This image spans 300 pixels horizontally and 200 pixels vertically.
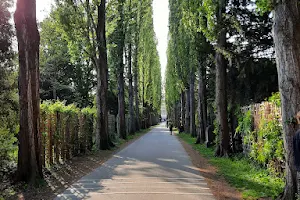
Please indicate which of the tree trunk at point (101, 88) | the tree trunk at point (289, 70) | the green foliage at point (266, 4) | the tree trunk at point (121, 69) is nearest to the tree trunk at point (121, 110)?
the tree trunk at point (121, 69)

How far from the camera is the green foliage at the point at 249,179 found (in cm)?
786

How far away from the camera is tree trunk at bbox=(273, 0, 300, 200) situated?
6.51m

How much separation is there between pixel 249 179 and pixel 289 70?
13.9ft

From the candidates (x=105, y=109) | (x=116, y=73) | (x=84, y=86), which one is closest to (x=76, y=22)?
(x=105, y=109)

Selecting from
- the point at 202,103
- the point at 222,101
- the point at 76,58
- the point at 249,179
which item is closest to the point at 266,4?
the point at 249,179

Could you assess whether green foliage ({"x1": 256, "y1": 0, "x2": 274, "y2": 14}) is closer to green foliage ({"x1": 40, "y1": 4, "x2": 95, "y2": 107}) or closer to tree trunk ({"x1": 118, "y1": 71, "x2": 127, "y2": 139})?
tree trunk ({"x1": 118, "y1": 71, "x2": 127, "y2": 139})

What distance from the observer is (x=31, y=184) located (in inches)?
352

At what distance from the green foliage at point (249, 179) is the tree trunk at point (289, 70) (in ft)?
3.36

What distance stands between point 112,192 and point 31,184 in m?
2.48

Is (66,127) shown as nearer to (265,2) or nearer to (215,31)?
(215,31)

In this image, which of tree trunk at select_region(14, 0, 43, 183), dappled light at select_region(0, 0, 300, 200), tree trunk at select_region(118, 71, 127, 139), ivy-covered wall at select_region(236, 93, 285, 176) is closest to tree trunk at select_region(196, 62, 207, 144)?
dappled light at select_region(0, 0, 300, 200)

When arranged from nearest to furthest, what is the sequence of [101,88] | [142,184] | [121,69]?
[142,184]
[101,88]
[121,69]

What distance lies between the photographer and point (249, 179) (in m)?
9.73

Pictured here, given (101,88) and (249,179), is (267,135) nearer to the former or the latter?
(249,179)
